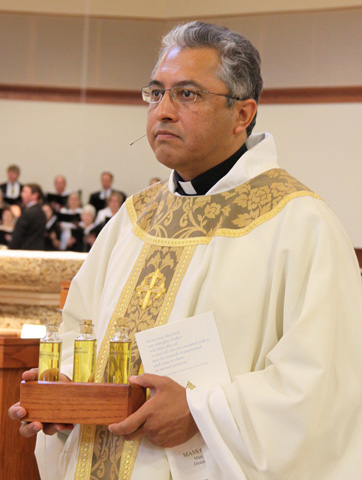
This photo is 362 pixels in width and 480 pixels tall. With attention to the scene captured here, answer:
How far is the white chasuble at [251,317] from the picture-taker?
77.8 inches

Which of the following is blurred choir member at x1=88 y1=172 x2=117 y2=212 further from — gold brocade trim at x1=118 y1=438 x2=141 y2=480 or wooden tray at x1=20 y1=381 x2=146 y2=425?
wooden tray at x1=20 y1=381 x2=146 y2=425

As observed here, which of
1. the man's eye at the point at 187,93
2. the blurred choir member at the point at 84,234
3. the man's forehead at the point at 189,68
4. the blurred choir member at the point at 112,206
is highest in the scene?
the man's forehead at the point at 189,68

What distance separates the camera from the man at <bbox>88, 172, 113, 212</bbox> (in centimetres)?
1302

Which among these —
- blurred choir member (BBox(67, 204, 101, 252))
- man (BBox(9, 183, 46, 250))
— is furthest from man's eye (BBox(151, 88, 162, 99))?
blurred choir member (BBox(67, 204, 101, 252))

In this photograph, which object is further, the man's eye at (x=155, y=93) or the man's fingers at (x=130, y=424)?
the man's eye at (x=155, y=93)

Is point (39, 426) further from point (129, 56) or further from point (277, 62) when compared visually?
point (129, 56)

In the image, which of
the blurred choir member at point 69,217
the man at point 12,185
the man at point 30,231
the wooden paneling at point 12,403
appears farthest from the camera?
the man at point 12,185

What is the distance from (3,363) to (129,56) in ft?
39.4

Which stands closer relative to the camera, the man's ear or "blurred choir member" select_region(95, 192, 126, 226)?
the man's ear

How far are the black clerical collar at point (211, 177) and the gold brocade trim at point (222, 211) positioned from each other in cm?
5

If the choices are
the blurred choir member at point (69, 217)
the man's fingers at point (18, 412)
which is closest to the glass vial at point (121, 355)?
the man's fingers at point (18, 412)

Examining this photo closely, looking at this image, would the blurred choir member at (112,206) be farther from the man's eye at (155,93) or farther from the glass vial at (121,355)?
the glass vial at (121,355)

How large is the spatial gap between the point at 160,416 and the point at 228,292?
1.38ft

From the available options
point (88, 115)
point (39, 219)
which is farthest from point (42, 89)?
point (39, 219)
